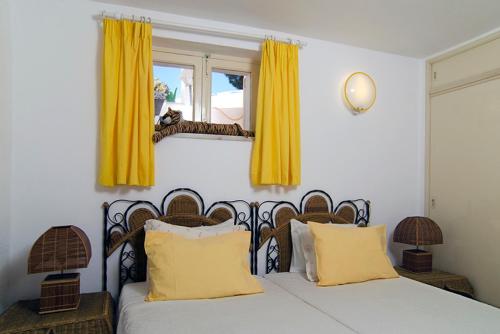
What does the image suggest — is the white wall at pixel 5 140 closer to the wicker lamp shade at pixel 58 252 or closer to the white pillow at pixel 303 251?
the wicker lamp shade at pixel 58 252

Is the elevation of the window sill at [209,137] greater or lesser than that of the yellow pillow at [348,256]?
greater

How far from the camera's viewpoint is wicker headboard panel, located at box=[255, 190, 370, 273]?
2.55 meters

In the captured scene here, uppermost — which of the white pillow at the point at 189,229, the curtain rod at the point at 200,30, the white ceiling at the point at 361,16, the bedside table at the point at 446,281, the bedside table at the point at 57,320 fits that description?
the white ceiling at the point at 361,16

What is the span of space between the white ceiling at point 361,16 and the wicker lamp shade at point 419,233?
5.04 feet

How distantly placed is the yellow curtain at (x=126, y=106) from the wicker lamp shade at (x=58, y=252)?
41 cm

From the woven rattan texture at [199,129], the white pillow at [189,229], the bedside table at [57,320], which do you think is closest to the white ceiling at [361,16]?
the woven rattan texture at [199,129]

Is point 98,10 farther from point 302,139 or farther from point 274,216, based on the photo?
point 274,216

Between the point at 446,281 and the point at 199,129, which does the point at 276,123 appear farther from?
the point at 446,281

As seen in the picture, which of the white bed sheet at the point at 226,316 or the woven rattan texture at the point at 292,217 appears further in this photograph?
the woven rattan texture at the point at 292,217

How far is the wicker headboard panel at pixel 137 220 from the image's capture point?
86.5 inches

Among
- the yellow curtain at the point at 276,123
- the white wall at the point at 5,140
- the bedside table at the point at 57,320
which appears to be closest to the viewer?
the bedside table at the point at 57,320

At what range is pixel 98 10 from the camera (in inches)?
86.3

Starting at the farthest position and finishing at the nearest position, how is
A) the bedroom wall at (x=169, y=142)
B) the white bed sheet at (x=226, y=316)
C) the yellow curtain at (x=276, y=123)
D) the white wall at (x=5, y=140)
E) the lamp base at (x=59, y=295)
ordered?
1. the yellow curtain at (x=276, y=123)
2. the bedroom wall at (x=169, y=142)
3. the white wall at (x=5, y=140)
4. the lamp base at (x=59, y=295)
5. the white bed sheet at (x=226, y=316)

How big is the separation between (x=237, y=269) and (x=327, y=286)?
613 mm
